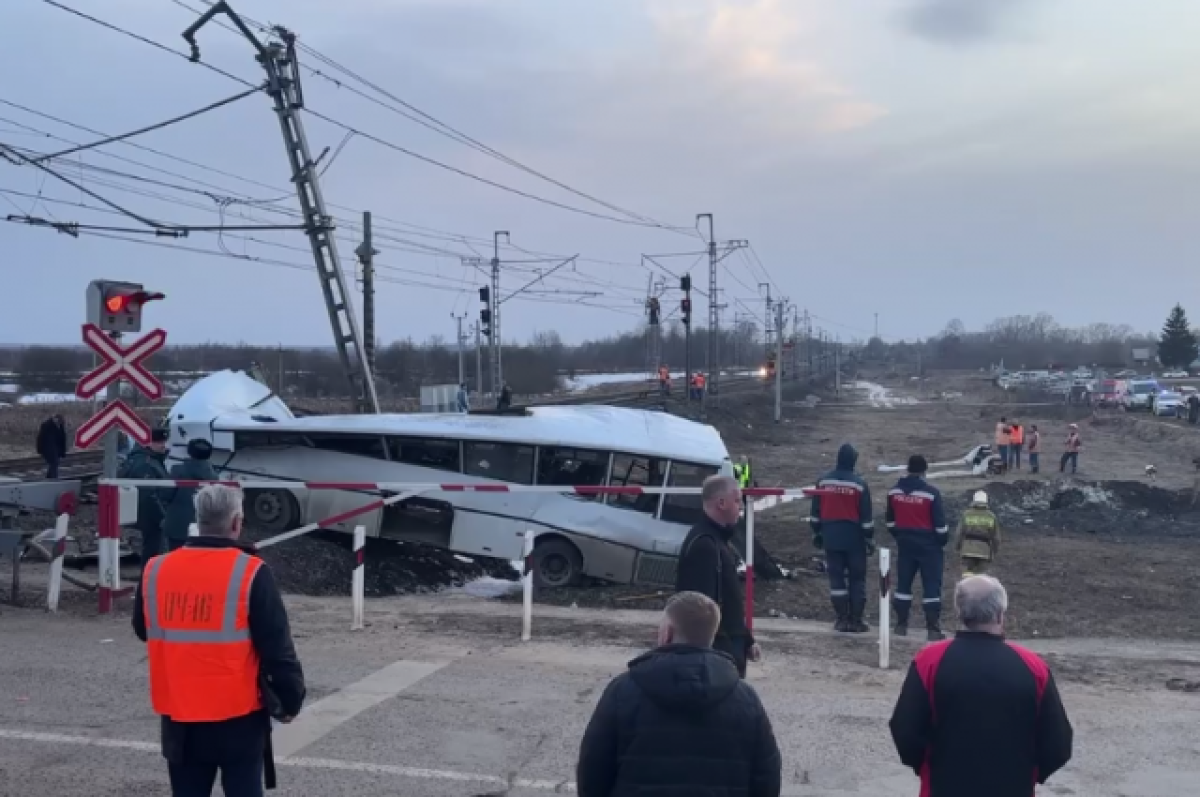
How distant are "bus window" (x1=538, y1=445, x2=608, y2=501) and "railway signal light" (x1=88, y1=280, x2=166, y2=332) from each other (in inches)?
221

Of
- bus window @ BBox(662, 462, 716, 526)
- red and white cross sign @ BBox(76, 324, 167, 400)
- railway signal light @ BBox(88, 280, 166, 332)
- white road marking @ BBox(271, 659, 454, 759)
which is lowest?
white road marking @ BBox(271, 659, 454, 759)

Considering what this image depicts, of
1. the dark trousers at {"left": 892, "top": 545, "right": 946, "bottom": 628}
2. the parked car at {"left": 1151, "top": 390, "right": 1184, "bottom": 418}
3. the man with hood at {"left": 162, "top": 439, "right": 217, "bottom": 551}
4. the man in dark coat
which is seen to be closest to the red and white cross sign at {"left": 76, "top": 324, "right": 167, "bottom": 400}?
the man with hood at {"left": 162, "top": 439, "right": 217, "bottom": 551}

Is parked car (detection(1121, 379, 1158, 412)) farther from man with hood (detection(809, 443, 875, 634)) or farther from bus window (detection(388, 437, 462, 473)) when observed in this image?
man with hood (detection(809, 443, 875, 634))

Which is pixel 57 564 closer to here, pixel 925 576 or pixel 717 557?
pixel 717 557

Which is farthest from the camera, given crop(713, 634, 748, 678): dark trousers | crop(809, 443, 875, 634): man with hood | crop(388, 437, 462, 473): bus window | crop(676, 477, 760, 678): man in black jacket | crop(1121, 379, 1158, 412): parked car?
crop(1121, 379, 1158, 412): parked car

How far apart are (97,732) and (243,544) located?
3541 millimetres

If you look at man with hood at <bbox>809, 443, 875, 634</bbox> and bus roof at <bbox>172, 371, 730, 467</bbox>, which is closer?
man with hood at <bbox>809, 443, 875, 634</bbox>

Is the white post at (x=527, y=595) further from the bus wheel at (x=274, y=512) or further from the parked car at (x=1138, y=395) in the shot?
the parked car at (x=1138, y=395)

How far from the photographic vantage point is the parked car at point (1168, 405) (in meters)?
59.7

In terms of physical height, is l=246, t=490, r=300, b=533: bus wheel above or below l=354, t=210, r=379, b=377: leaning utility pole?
below

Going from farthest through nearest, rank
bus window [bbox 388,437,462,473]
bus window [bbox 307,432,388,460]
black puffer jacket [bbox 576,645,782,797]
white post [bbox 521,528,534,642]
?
bus window [bbox 307,432,388,460] → bus window [bbox 388,437,462,473] → white post [bbox 521,528,534,642] → black puffer jacket [bbox 576,645,782,797]

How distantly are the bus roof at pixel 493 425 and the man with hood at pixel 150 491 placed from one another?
3082 millimetres

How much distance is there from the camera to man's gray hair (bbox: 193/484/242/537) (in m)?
4.21

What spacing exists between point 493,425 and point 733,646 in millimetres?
A: 9763
